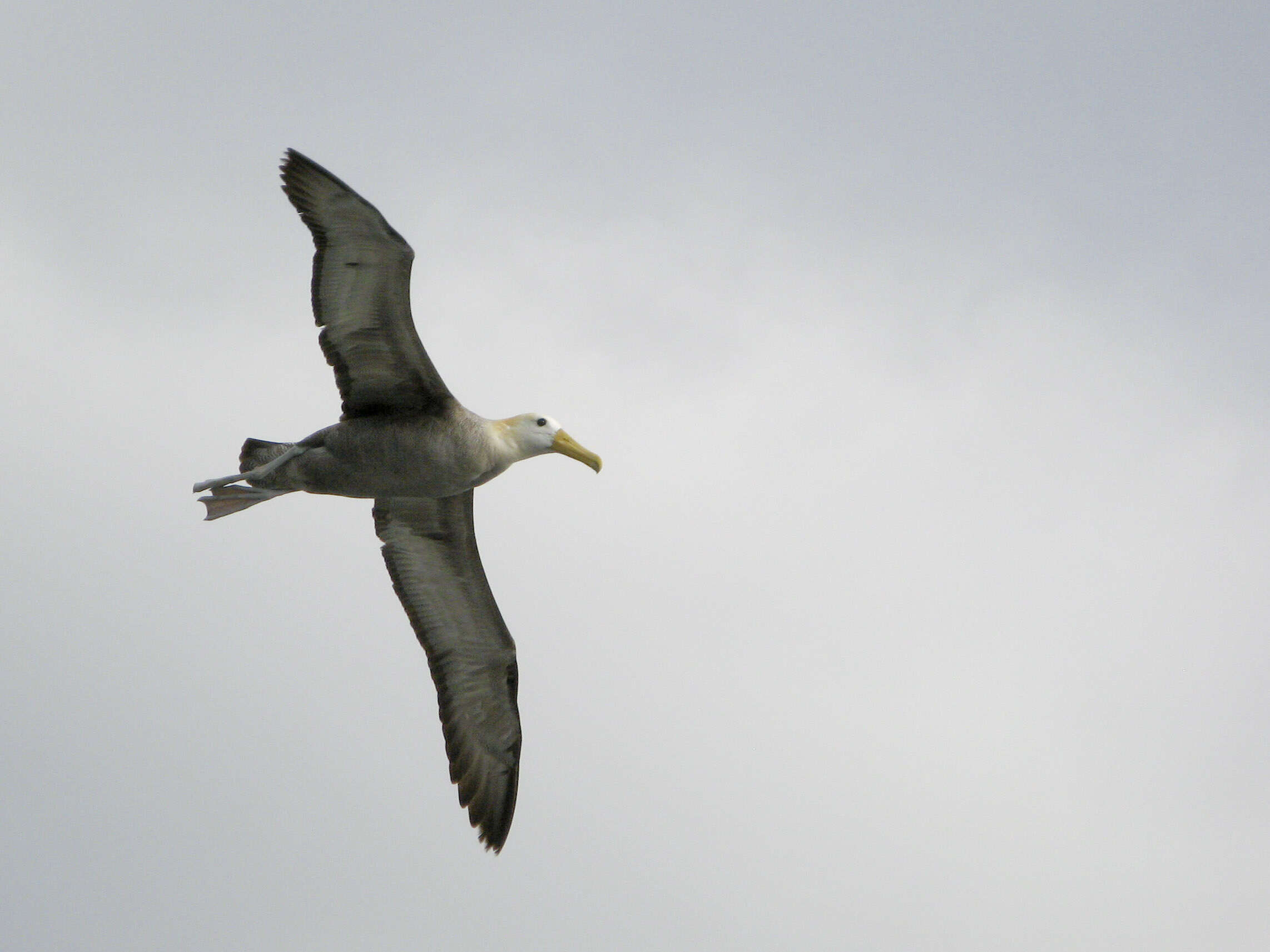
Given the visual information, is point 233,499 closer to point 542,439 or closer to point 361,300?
point 361,300

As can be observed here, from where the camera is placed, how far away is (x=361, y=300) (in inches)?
545

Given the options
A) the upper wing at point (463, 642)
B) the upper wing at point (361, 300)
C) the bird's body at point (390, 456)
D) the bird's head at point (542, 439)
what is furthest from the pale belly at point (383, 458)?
the upper wing at point (463, 642)

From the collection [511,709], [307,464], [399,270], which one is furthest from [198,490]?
[511,709]

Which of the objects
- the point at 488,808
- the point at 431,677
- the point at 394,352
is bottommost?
the point at 488,808

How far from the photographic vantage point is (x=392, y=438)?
1405 centimetres

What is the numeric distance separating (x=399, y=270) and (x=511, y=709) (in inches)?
228

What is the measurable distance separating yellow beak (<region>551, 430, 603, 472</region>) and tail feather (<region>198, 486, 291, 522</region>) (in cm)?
282

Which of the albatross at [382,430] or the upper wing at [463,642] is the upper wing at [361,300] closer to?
the albatross at [382,430]

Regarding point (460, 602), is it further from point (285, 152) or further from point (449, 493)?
point (285, 152)

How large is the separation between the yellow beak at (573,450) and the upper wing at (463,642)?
5.55 ft

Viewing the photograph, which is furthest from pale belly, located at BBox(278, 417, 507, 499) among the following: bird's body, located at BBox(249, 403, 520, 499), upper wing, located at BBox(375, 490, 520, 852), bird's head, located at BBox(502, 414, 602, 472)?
upper wing, located at BBox(375, 490, 520, 852)

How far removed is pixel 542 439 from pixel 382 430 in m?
1.73

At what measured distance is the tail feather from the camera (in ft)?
47.6

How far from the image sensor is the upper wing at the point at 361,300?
1312cm
